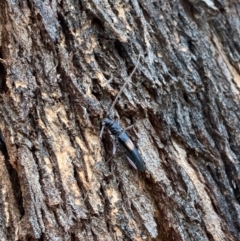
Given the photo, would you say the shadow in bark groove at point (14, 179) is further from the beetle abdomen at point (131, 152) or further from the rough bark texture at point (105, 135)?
the beetle abdomen at point (131, 152)

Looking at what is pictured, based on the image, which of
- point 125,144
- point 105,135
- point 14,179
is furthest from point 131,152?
point 14,179

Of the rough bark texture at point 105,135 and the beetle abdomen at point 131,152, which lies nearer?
the rough bark texture at point 105,135

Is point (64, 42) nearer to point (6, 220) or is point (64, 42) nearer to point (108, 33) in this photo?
point (108, 33)

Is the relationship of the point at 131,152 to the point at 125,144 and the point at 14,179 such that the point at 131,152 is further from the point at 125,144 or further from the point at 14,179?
the point at 14,179

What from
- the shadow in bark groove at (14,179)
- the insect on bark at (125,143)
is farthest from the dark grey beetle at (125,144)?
the shadow in bark groove at (14,179)

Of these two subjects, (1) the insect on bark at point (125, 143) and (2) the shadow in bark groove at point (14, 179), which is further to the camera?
(1) the insect on bark at point (125, 143)

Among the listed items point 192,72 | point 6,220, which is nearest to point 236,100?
point 192,72

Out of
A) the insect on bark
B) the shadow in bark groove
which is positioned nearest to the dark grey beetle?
the insect on bark

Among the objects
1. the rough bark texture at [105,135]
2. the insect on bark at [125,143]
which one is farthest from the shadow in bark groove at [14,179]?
the insect on bark at [125,143]
